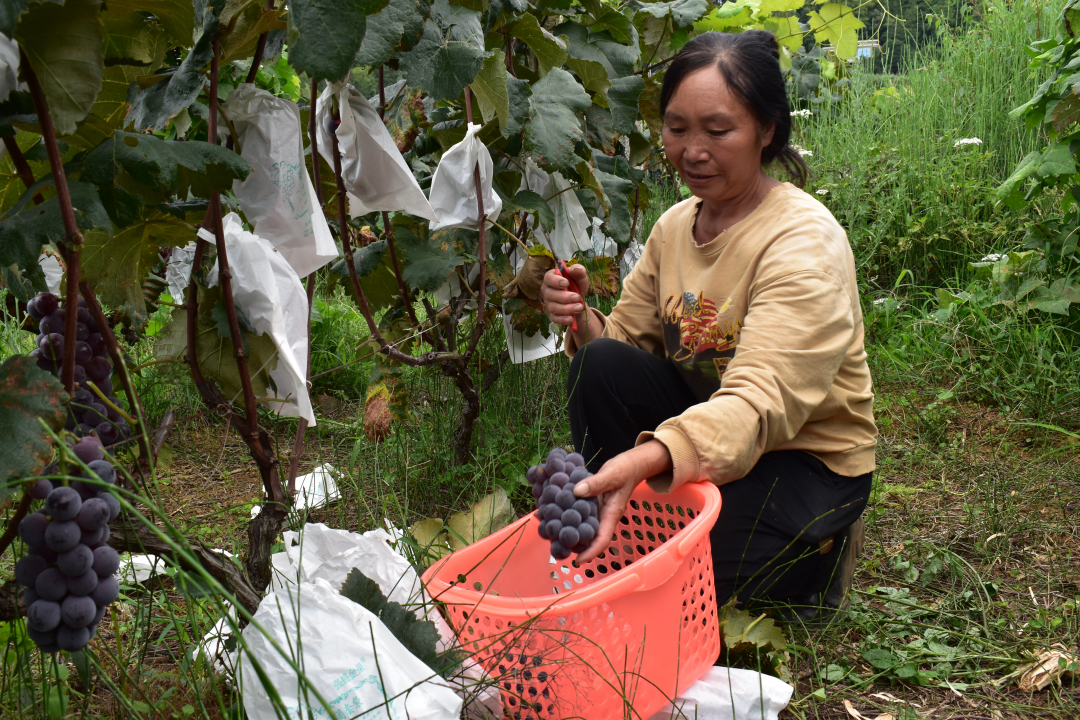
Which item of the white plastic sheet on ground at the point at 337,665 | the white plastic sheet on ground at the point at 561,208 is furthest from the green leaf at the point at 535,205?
the white plastic sheet on ground at the point at 337,665

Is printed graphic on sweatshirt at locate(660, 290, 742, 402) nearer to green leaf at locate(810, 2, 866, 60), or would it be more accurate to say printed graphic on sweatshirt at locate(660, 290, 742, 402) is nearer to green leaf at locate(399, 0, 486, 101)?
green leaf at locate(399, 0, 486, 101)

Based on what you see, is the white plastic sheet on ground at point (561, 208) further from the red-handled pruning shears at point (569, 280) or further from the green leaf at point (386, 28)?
the green leaf at point (386, 28)

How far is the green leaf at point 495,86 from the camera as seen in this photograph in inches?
63.9

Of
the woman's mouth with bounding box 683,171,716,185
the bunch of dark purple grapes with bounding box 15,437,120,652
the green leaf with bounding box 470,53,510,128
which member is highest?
the green leaf with bounding box 470,53,510,128

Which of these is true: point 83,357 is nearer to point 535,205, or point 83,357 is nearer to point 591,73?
point 535,205

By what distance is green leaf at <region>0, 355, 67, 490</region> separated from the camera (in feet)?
2.80

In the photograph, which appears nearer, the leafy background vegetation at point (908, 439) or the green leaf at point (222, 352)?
the green leaf at point (222, 352)

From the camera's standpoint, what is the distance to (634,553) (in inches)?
67.0

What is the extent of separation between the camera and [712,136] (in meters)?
1.72

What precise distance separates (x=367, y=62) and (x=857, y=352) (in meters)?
1.17

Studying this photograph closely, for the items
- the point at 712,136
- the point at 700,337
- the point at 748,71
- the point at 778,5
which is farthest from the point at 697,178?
the point at 778,5

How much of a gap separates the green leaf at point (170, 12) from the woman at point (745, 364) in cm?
88

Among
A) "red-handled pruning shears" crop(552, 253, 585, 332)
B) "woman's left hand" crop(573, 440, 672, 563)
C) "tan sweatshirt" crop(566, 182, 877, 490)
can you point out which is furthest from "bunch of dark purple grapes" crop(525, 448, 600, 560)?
"red-handled pruning shears" crop(552, 253, 585, 332)

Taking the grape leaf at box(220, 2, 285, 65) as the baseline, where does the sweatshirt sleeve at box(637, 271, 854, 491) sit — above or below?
below
